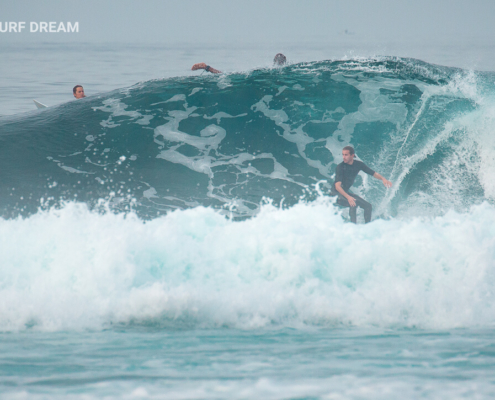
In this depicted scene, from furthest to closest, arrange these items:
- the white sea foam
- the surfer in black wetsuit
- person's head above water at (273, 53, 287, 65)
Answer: person's head above water at (273, 53, 287, 65) < the surfer in black wetsuit < the white sea foam

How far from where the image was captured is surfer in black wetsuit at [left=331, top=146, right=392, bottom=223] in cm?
780

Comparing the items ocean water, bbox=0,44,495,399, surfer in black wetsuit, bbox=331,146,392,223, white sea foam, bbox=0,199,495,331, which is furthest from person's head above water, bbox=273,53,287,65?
white sea foam, bbox=0,199,495,331

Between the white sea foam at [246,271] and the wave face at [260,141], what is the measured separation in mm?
2260

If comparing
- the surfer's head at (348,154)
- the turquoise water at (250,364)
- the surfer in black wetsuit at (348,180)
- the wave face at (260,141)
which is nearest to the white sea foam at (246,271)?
the turquoise water at (250,364)

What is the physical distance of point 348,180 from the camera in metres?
8.05

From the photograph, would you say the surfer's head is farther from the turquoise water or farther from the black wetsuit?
the turquoise water

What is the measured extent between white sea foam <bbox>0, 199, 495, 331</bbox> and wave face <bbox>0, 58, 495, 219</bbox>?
2.26 metres

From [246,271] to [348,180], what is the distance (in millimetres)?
2887

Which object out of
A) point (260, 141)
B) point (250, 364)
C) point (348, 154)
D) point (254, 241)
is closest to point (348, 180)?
point (348, 154)

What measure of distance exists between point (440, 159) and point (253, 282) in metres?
5.76

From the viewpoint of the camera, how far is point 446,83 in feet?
37.8

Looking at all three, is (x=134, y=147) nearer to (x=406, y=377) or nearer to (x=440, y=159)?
(x=440, y=159)

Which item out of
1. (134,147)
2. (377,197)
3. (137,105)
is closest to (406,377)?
(377,197)

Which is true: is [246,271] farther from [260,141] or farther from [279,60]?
[279,60]
